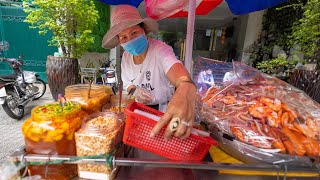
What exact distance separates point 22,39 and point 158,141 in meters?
7.26

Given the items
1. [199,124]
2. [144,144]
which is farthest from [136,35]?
[144,144]

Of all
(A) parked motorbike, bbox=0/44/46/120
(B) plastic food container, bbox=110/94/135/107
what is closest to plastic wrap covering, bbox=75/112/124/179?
(B) plastic food container, bbox=110/94/135/107

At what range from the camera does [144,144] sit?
84 centimetres

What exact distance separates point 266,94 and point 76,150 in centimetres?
114

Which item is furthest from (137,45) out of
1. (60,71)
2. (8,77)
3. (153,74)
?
(8,77)

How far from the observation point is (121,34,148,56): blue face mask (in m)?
1.49

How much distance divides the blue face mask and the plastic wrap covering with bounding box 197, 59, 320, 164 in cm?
62

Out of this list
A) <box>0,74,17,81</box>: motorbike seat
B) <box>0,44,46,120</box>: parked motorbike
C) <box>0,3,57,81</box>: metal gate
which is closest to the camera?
<box>0,44,46,120</box>: parked motorbike

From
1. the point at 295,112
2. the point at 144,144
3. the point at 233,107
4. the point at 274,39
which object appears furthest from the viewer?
the point at 274,39

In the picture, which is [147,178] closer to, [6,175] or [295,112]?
[6,175]

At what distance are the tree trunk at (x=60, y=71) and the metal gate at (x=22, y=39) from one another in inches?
92.5

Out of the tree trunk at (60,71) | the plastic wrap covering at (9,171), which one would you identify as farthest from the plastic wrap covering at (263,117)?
the tree trunk at (60,71)

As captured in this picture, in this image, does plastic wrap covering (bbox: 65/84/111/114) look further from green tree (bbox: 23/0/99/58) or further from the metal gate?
the metal gate

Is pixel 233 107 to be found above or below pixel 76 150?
above
